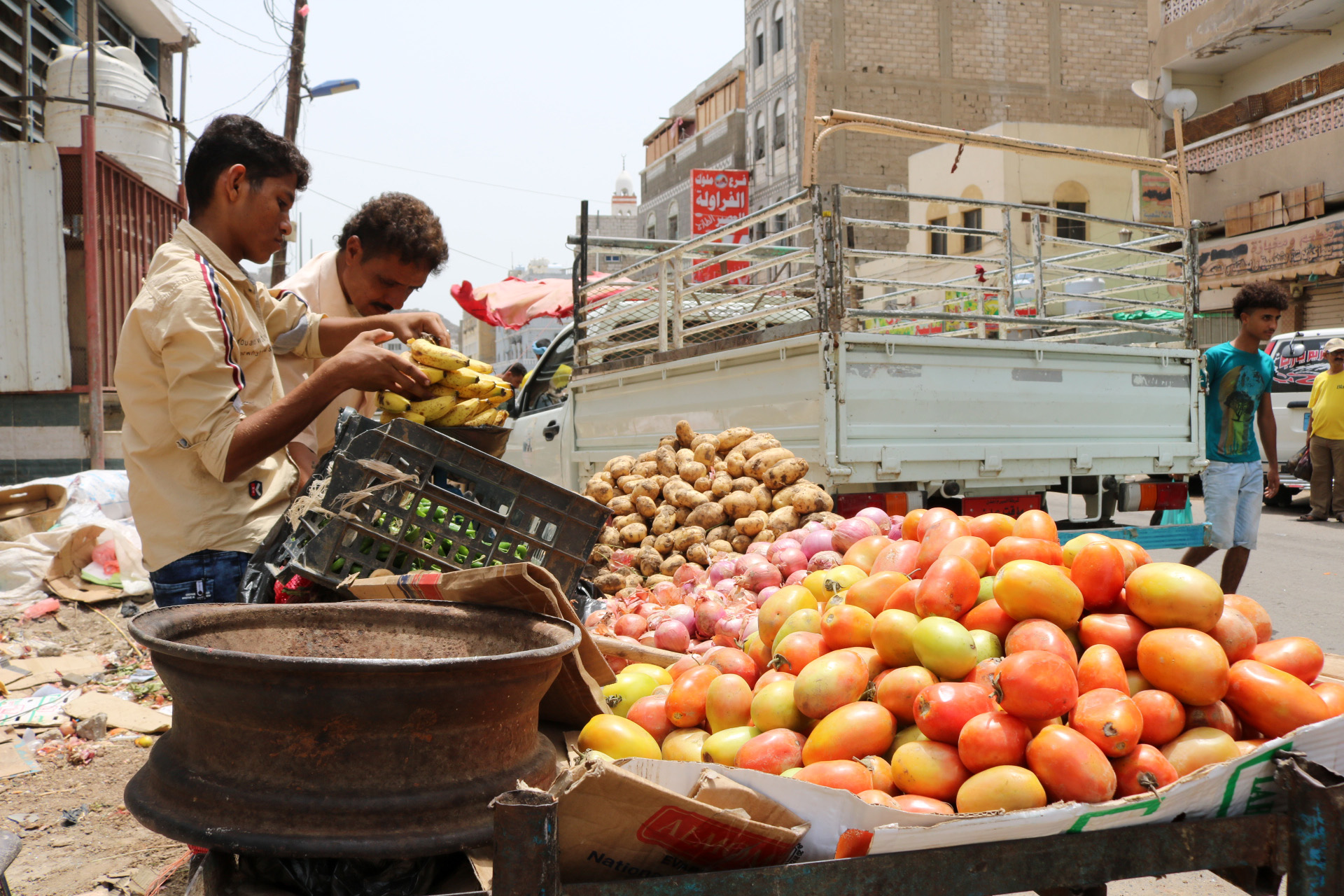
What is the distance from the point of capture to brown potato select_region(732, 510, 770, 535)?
4.29m

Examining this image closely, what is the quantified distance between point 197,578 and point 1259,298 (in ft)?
21.3

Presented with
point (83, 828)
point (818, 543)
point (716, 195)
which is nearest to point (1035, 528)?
point (818, 543)

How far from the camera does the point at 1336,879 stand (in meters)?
1.36

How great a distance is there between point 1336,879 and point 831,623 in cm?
104

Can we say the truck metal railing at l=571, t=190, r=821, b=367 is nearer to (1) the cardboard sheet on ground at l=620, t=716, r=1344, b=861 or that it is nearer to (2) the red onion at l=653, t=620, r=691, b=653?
(2) the red onion at l=653, t=620, r=691, b=653

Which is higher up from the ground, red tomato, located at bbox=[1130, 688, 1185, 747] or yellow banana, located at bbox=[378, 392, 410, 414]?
yellow banana, located at bbox=[378, 392, 410, 414]

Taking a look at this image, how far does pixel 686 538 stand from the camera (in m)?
4.46

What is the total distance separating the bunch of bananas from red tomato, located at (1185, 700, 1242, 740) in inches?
76.1

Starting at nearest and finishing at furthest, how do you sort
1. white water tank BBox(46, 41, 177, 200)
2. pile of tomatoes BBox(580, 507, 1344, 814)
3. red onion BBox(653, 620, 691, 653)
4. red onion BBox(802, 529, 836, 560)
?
pile of tomatoes BBox(580, 507, 1344, 814) < red onion BBox(653, 620, 691, 653) < red onion BBox(802, 529, 836, 560) < white water tank BBox(46, 41, 177, 200)

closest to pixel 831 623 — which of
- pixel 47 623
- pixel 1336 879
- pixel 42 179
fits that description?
pixel 1336 879

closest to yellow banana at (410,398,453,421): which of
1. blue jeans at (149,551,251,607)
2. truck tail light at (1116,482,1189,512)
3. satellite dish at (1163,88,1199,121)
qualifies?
blue jeans at (149,551,251,607)

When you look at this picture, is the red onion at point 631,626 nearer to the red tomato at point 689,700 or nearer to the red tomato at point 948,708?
the red tomato at point 689,700

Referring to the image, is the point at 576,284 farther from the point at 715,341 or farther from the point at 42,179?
the point at 42,179

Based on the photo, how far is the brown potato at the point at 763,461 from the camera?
456 cm
